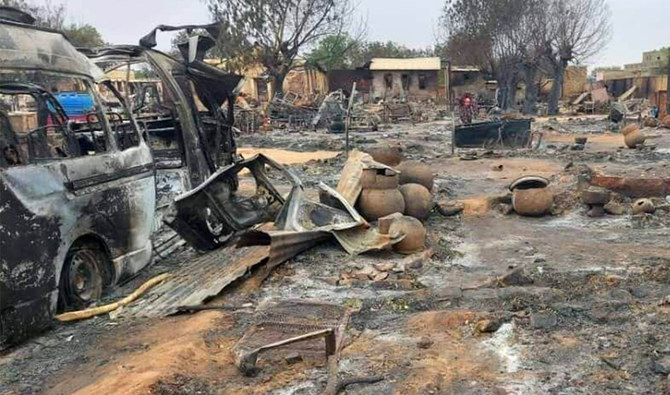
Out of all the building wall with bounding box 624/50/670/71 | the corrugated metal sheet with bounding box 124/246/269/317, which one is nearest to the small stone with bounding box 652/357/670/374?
the corrugated metal sheet with bounding box 124/246/269/317

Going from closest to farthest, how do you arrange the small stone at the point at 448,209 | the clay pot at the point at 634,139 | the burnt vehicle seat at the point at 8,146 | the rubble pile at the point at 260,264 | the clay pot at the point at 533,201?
the rubble pile at the point at 260,264 → the burnt vehicle seat at the point at 8,146 → the clay pot at the point at 533,201 → the small stone at the point at 448,209 → the clay pot at the point at 634,139

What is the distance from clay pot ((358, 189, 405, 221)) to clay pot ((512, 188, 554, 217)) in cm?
224

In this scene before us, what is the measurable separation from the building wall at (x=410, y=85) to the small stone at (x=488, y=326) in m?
42.3

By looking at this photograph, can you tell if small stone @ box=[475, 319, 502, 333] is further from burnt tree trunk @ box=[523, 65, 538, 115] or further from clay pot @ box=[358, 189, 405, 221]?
burnt tree trunk @ box=[523, 65, 538, 115]

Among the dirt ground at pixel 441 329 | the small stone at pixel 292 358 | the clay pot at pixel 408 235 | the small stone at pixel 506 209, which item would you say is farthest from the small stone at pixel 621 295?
the small stone at pixel 506 209

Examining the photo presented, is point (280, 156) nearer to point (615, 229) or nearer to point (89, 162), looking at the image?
point (615, 229)

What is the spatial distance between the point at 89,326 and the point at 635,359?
4.10 metres

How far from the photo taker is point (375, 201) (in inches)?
317

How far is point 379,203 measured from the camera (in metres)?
8.05

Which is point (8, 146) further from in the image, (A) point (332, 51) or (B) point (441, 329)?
(A) point (332, 51)

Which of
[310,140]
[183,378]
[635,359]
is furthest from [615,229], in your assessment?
[310,140]

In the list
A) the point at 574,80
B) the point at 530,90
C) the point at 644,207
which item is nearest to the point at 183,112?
the point at 644,207

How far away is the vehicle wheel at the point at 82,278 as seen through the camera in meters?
5.04

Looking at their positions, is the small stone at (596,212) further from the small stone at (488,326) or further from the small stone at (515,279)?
the small stone at (488,326)
